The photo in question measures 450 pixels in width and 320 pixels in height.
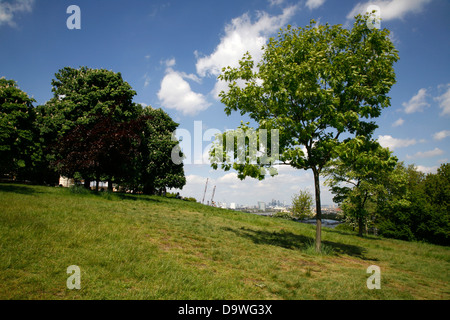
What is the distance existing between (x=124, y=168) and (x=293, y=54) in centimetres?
1857

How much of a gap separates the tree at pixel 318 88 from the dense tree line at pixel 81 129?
12998 millimetres

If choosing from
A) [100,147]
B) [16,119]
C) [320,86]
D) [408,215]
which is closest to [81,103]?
[16,119]

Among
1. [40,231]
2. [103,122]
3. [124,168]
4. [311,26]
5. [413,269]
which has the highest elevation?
[311,26]

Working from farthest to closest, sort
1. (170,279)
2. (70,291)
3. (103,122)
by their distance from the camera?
(103,122)
(170,279)
(70,291)

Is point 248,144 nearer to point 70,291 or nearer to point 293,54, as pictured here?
point 293,54

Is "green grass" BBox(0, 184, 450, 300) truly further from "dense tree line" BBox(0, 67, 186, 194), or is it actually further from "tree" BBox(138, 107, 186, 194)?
"tree" BBox(138, 107, 186, 194)

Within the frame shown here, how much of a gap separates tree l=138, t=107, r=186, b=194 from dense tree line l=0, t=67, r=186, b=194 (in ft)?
0.61

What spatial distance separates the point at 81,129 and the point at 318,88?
1990 cm

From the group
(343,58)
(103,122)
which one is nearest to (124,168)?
(103,122)

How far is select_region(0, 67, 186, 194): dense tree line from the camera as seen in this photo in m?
18.7

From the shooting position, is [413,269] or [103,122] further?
[103,122]

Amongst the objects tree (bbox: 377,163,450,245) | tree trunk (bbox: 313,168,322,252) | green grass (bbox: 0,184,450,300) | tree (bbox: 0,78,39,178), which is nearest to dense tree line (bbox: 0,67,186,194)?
tree (bbox: 0,78,39,178)
